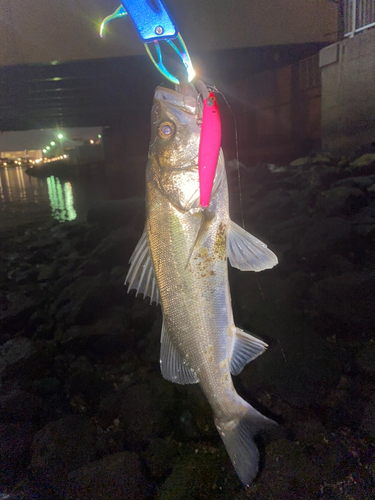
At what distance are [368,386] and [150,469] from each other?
2344mm

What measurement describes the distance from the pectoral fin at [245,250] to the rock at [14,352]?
381 cm

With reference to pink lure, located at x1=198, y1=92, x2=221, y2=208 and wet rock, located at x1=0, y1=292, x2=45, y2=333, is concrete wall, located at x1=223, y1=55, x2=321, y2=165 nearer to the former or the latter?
wet rock, located at x1=0, y1=292, x2=45, y2=333

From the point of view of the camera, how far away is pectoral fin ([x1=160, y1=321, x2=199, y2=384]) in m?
2.32

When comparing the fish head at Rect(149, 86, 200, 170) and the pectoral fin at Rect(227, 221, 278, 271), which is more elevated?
the fish head at Rect(149, 86, 200, 170)

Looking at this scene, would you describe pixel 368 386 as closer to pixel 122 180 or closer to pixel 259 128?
pixel 259 128

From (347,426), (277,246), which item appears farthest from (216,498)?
(277,246)

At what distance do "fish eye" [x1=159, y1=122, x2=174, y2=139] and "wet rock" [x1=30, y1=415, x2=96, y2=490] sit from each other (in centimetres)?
310

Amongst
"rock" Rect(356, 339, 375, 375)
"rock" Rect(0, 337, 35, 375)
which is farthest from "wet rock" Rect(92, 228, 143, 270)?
"rock" Rect(356, 339, 375, 375)

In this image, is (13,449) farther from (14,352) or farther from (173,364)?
(173,364)

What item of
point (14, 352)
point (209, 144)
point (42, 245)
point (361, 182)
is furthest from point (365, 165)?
point (42, 245)

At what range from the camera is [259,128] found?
61.3 feet

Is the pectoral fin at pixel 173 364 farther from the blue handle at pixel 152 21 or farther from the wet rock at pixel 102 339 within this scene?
the wet rock at pixel 102 339

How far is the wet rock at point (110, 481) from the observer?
2.63 meters

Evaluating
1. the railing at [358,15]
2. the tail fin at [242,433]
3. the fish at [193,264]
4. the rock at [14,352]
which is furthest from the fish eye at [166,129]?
the railing at [358,15]
